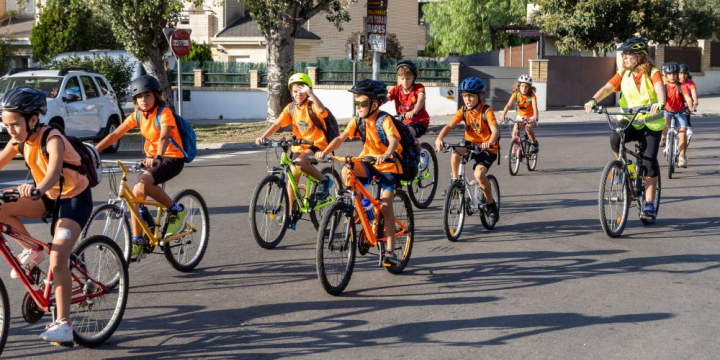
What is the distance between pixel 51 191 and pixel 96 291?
71cm

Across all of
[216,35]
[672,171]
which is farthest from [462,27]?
[672,171]

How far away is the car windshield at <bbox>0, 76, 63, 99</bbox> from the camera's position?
19594 mm

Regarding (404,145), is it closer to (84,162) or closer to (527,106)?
(84,162)

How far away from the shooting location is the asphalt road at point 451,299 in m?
5.94

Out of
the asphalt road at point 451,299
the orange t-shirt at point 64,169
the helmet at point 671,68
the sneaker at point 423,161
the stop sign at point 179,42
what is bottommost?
the asphalt road at point 451,299

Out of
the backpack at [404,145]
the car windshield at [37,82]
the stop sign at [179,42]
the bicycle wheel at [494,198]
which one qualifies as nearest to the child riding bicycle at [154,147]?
the backpack at [404,145]

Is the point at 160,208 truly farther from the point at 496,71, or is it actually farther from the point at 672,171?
A: the point at 496,71

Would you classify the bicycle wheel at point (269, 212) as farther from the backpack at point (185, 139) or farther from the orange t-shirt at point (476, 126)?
the orange t-shirt at point (476, 126)

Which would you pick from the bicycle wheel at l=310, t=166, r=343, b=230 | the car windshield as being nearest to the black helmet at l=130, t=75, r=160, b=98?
the bicycle wheel at l=310, t=166, r=343, b=230

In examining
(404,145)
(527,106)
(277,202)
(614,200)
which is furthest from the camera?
(527,106)

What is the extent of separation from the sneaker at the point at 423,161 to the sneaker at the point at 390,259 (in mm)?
3978

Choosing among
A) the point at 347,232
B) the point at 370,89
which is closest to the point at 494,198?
the point at 370,89

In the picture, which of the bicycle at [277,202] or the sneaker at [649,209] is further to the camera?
the sneaker at [649,209]

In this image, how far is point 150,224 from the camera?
7.58 metres
